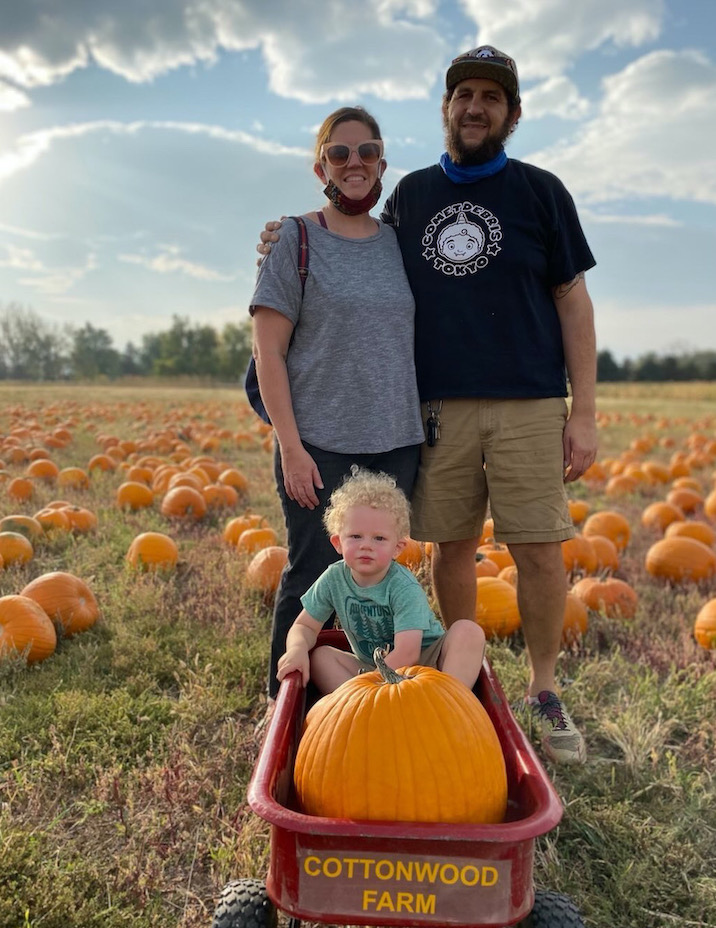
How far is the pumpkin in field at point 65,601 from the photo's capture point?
13.2 feet

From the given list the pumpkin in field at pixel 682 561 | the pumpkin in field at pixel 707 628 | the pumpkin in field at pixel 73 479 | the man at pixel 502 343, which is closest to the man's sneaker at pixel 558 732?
the man at pixel 502 343

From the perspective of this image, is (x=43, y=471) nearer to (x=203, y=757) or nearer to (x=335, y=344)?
(x=203, y=757)

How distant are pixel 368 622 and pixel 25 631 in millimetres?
1944

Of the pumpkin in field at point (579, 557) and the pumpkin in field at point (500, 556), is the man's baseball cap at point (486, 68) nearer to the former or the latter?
the pumpkin in field at point (500, 556)

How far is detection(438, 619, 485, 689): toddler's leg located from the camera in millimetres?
2428

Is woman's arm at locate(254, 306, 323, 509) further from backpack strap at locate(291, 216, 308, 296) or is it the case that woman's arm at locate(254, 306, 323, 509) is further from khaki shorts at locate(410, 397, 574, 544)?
khaki shorts at locate(410, 397, 574, 544)

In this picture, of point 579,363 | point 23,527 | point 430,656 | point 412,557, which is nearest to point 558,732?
point 430,656

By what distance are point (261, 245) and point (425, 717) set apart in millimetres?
1964

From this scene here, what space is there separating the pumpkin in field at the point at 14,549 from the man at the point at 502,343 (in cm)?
302

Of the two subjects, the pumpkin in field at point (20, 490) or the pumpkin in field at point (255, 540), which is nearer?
the pumpkin in field at point (255, 540)

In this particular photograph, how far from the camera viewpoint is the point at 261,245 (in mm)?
3070

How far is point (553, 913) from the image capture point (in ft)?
6.46

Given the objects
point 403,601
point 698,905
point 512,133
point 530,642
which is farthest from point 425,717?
point 512,133

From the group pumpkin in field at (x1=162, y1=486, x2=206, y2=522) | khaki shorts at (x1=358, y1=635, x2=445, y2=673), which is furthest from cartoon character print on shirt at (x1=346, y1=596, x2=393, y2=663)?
pumpkin in field at (x1=162, y1=486, x2=206, y2=522)
